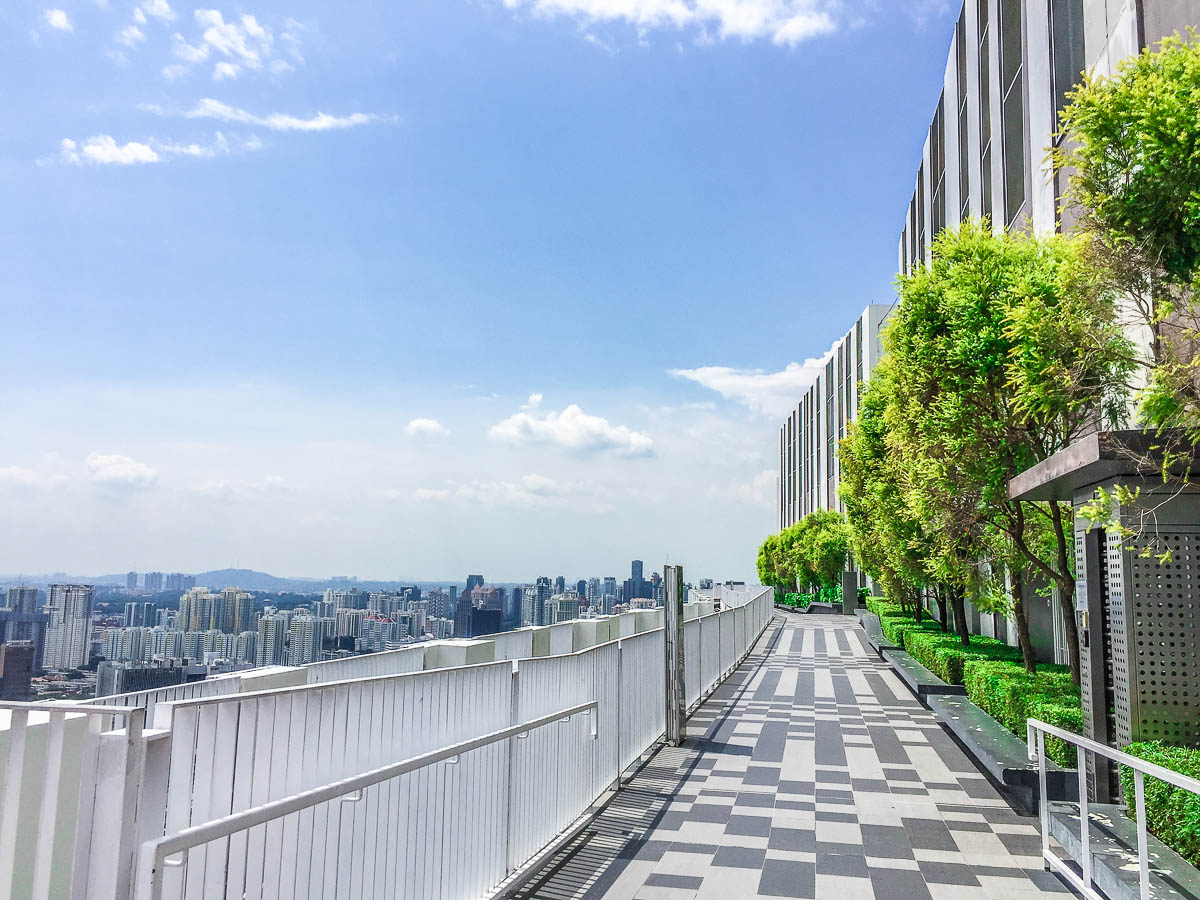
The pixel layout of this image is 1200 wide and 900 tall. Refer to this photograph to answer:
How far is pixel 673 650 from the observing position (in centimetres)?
1084

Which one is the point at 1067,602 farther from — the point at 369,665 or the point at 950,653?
the point at 369,665

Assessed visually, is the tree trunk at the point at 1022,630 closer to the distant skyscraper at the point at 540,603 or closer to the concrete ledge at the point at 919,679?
the concrete ledge at the point at 919,679

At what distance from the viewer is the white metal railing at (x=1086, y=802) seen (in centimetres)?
431

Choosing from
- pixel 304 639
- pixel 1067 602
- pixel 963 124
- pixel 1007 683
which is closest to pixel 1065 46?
pixel 963 124

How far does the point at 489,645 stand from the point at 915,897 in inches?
221

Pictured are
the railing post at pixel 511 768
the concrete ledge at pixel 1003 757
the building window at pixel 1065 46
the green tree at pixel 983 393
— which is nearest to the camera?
the railing post at pixel 511 768

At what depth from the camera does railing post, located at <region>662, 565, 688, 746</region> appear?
35.3 ft

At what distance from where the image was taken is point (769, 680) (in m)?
18.5

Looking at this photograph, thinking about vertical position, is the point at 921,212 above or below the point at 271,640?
above

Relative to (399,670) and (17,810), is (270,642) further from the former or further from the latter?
(17,810)

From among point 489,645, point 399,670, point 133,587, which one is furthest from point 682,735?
point 133,587

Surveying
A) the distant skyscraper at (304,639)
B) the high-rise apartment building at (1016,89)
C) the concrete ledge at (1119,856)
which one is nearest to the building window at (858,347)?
the high-rise apartment building at (1016,89)

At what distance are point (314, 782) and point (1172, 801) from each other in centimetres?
542

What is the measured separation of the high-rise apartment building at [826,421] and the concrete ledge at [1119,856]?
36.7 metres
